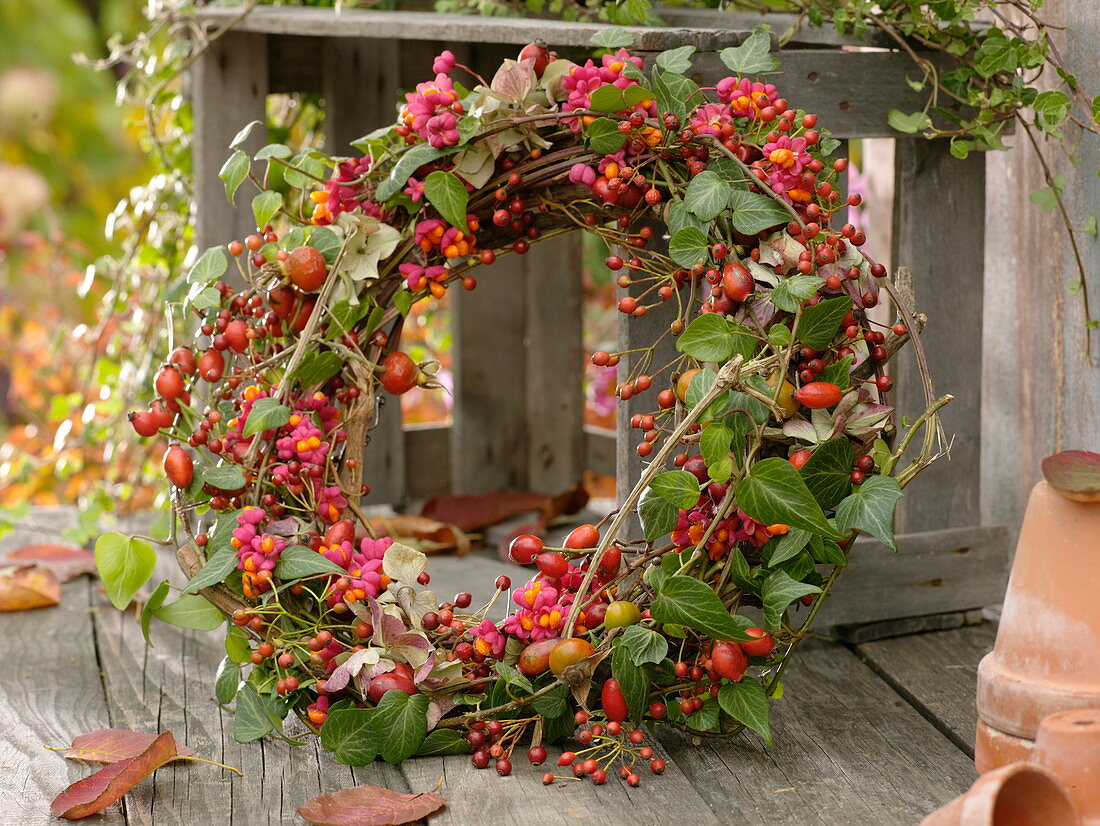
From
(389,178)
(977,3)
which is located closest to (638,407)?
(389,178)

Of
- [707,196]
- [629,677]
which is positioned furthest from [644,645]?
[707,196]

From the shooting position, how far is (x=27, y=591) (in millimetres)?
2281

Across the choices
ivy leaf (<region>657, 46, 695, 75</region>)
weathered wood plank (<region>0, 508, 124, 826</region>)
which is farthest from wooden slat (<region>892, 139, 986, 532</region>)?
weathered wood plank (<region>0, 508, 124, 826</region>)

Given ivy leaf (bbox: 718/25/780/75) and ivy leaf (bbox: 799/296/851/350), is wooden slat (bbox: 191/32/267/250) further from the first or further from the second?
ivy leaf (bbox: 799/296/851/350)

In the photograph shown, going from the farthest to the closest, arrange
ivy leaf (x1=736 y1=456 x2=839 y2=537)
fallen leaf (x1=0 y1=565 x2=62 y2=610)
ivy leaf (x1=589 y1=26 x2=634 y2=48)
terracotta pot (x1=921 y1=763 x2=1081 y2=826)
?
fallen leaf (x1=0 y1=565 x2=62 y2=610) < ivy leaf (x1=589 y1=26 x2=634 y2=48) < ivy leaf (x1=736 y1=456 x2=839 y2=537) < terracotta pot (x1=921 y1=763 x2=1081 y2=826)

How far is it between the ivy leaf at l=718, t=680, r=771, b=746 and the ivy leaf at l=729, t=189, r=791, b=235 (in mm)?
511

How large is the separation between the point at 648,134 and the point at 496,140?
195 mm

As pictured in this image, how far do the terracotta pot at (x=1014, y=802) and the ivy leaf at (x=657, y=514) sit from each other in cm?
43

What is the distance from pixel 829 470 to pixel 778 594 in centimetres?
15

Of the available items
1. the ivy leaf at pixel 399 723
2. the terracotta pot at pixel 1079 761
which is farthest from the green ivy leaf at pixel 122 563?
the terracotta pot at pixel 1079 761

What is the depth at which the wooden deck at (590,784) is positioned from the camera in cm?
143

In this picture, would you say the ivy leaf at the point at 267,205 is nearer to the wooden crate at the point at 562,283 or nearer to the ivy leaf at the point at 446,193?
the ivy leaf at the point at 446,193

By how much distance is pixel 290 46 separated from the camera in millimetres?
2484

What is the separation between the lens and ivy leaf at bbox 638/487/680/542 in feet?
4.86
